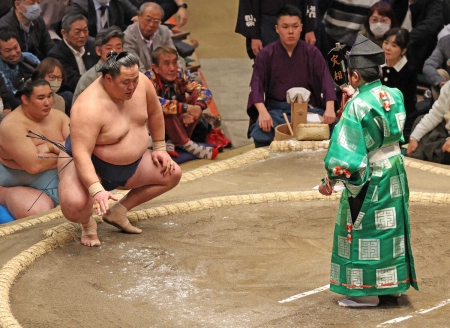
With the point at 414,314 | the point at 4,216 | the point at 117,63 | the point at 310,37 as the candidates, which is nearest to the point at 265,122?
the point at 310,37

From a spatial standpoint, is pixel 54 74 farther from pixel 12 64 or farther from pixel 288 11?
pixel 288 11

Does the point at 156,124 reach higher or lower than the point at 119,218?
higher

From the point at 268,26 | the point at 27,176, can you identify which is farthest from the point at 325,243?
the point at 268,26

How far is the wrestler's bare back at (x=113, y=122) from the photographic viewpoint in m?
3.46

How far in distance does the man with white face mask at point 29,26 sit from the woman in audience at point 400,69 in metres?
2.17

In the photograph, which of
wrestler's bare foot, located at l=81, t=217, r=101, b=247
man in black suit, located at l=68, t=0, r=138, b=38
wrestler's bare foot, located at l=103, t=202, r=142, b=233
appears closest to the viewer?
wrestler's bare foot, located at l=81, t=217, r=101, b=247

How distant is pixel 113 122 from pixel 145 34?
222 cm

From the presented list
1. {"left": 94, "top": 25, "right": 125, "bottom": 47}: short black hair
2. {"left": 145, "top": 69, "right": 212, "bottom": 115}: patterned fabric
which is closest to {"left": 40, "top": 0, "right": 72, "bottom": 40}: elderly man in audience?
{"left": 94, "top": 25, "right": 125, "bottom": 47}: short black hair

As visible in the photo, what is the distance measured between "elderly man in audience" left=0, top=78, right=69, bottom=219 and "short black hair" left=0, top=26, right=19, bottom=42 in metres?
0.70

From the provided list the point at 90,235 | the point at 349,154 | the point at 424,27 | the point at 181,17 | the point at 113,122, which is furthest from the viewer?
the point at 181,17

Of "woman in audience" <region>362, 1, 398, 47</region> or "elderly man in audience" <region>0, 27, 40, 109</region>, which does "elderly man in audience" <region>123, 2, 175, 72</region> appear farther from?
"woman in audience" <region>362, 1, 398, 47</region>

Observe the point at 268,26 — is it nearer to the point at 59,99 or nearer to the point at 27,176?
the point at 59,99

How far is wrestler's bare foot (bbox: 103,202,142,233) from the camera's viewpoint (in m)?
3.80

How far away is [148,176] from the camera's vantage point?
376 cm
